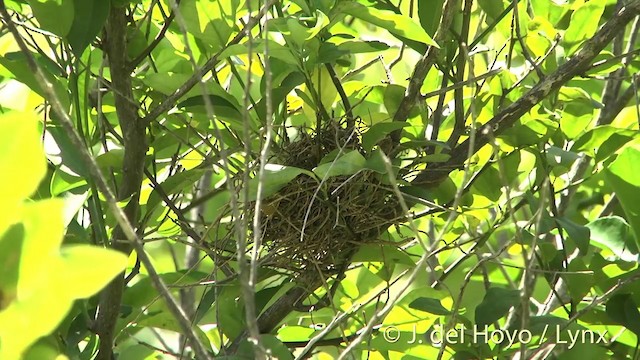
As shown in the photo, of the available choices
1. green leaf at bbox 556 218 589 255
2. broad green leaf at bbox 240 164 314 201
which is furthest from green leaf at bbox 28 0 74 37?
green leaf at bbox 556 218 589 255

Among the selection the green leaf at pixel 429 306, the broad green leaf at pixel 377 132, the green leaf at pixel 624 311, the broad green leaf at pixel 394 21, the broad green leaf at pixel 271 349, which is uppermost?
the broad green leaf at pixel 394 21

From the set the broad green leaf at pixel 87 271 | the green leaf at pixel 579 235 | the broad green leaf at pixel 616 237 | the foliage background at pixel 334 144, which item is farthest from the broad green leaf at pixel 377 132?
the broad green leaf at pixel 87 271

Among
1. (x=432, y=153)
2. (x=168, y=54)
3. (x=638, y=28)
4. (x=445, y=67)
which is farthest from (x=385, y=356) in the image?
(x=638, y=28)

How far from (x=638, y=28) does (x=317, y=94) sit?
681 millimetres

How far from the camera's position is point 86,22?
34.7 inches

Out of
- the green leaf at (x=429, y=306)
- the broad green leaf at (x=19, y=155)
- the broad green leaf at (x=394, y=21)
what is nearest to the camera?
the broad green leaf at (x=19, y=155)

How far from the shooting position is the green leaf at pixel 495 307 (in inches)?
39.9

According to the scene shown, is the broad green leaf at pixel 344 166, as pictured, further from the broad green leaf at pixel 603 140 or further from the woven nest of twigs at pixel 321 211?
the broad green leaf at pixel 603 140

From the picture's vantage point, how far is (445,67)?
3.34 ft

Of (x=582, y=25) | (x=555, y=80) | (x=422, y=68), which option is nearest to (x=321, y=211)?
(x=422, y=68)

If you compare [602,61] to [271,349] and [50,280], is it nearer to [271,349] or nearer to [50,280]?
[271,349]

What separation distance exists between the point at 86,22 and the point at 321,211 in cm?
31

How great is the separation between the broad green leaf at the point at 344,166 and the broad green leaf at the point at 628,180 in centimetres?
30

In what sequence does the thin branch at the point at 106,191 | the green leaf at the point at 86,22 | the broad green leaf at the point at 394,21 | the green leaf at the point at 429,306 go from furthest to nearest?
the green leaf at the point at 429,306 → the green leaf at the point at 86,22 → the broad green leaf at the point at 394,21 → the thin branch at the point at 106,191
